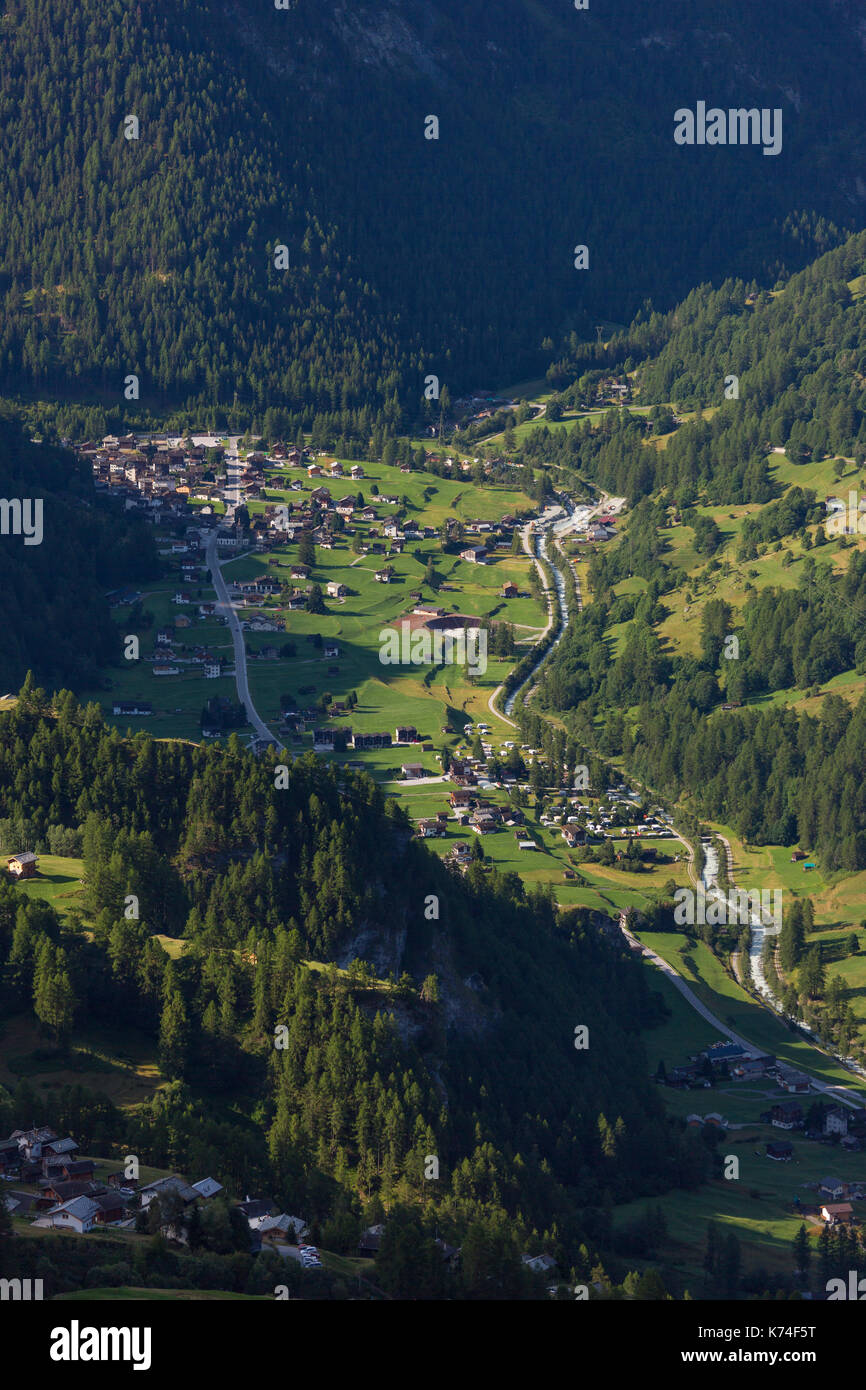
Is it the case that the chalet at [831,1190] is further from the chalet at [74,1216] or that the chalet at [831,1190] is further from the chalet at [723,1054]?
the chalet at [74,1216]

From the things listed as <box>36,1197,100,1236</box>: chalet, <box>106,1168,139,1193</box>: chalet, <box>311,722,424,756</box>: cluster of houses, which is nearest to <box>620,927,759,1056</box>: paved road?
<box>311,722,424,756</box>: cluster of houses

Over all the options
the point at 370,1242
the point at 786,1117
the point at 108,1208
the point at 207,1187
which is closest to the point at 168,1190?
the point at 108,1208

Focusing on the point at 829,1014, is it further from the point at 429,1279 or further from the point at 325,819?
the point at 429,1279

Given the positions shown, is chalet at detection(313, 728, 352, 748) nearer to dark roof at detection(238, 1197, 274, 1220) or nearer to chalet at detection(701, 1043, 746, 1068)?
chalet at detection(701, 1043, 746, 1068)

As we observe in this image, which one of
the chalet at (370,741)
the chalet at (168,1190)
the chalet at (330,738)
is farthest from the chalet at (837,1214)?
the chalet at (370,741)
